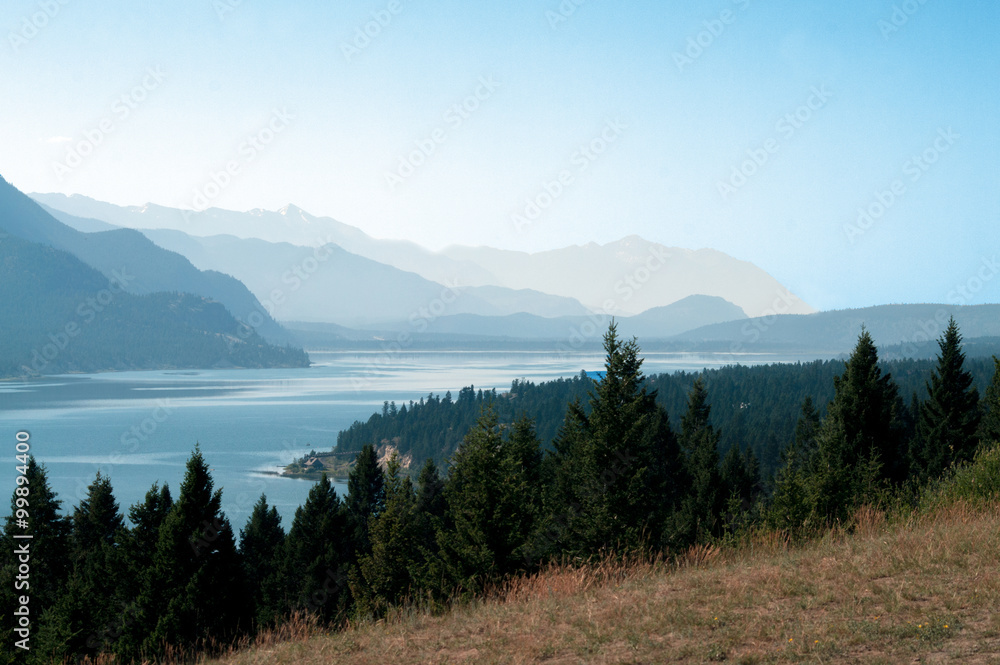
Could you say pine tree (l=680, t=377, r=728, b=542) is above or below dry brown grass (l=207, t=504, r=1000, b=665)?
below

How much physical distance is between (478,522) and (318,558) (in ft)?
84.0

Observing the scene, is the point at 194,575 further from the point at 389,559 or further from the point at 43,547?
the point at 43,547

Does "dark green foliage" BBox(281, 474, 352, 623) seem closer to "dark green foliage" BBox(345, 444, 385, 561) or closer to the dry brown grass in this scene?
"dark green foliage" BBox(345, 444, 385, 561)

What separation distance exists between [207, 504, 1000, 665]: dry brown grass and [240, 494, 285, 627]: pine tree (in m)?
37.2

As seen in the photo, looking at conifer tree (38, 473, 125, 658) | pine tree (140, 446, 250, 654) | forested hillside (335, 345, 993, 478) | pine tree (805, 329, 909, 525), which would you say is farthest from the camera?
forested hillside (335, 345, 993, 478)

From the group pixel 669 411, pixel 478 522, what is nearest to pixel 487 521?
pixel 478 522

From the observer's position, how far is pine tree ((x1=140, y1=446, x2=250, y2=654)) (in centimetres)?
3000

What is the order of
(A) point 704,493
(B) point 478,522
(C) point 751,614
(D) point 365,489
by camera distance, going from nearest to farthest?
1. (C) point 751,614
2. (B) point 478,522
3. (A) point 704,493
4. (D) point 365,489

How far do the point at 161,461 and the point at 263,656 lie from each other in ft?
351

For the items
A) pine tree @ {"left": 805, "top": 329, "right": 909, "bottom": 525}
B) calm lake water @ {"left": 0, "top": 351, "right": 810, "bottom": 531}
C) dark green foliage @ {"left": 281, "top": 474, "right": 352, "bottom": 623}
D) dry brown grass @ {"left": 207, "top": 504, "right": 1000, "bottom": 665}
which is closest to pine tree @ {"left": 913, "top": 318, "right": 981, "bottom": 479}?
pine tree @ {"left": 805, "top": 329, "right": 909, "bottom": 525}

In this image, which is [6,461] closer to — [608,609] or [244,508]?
[244,508]

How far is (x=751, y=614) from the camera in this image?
7961 mm

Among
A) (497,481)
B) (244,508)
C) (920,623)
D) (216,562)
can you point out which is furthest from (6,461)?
(920,623)

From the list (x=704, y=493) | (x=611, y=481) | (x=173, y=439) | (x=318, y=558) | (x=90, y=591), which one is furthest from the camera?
(x=173, y=439)
